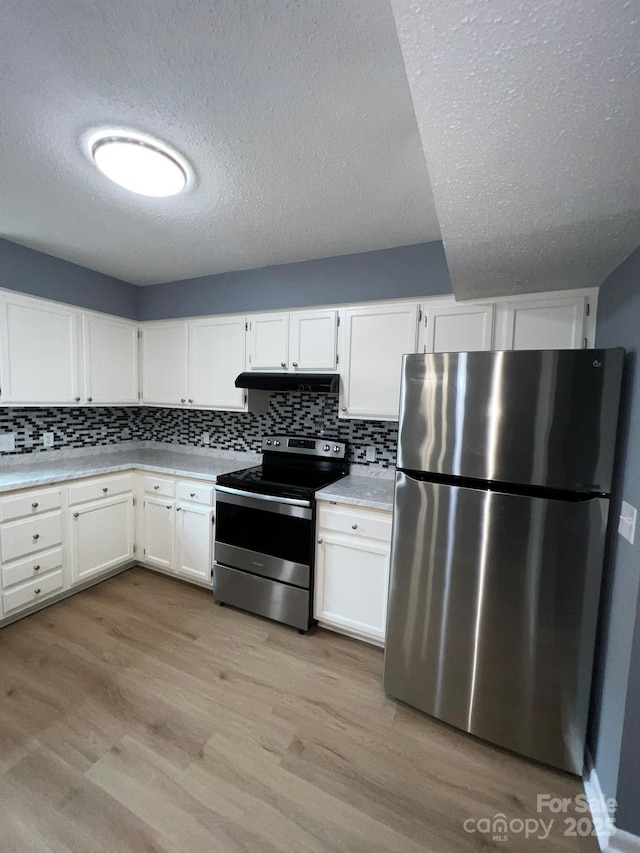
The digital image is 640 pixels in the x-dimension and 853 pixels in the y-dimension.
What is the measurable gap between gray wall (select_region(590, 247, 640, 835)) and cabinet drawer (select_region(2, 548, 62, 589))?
10.3 ft

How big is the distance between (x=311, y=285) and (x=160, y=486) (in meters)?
1.98

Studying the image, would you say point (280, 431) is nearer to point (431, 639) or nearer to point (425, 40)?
point (431, 639)

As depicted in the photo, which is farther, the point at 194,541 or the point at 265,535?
the point at 194,541

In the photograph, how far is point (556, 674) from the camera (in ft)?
4.66

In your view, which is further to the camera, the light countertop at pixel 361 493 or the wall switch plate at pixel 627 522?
the light countertop at pixel 361 493

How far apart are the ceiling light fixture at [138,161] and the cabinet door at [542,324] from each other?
1822mm

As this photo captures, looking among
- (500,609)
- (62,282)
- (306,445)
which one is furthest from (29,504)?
(500,609)

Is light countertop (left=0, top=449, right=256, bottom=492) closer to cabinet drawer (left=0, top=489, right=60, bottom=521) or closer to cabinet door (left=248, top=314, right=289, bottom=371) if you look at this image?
cabinet drawer (left=0, top=489, right=60, bottom=521)

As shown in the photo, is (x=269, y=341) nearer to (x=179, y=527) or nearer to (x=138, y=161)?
(x=138, y=161)

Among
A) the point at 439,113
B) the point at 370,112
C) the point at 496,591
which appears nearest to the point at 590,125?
the point at 439,113

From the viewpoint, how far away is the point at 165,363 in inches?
125

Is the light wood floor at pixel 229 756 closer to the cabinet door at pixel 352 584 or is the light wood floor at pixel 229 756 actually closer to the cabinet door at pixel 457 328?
the cabinet door at pixel 352 584

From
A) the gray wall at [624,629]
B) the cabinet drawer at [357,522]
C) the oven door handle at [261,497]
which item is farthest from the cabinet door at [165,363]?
the gray wall at [624,629]

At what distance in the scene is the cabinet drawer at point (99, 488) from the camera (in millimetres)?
2529
